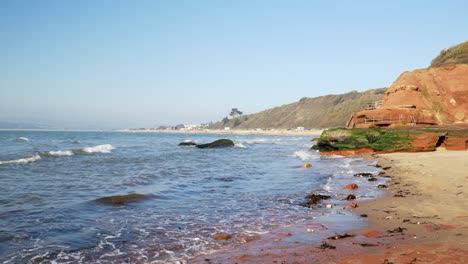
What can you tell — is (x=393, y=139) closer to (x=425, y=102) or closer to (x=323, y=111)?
(x=425, y=102)

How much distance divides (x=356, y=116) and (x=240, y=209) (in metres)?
31.5

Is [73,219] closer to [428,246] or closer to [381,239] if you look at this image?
[381,239]

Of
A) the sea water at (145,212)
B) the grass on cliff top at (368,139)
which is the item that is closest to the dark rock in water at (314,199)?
the sea water at (145,212)

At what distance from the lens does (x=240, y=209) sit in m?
11.0

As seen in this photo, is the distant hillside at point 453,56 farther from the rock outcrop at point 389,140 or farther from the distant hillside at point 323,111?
the distant hillside at point 323,111

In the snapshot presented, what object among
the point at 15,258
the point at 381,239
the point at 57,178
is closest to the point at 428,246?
the point at 381,239

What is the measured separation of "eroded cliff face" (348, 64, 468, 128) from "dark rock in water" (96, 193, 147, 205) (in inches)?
1155

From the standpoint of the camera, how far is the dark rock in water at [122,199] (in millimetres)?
11872

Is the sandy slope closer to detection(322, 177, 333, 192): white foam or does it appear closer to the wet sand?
the wet sand

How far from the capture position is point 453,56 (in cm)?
5459

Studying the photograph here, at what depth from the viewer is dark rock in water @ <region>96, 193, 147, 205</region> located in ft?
38.9

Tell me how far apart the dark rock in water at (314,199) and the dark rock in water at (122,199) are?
554 cm

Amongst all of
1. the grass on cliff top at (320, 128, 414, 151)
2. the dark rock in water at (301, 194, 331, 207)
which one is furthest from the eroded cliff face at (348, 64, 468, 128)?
the dark rock in water at (301, 194, 331, 207)

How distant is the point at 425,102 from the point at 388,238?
116 feet
